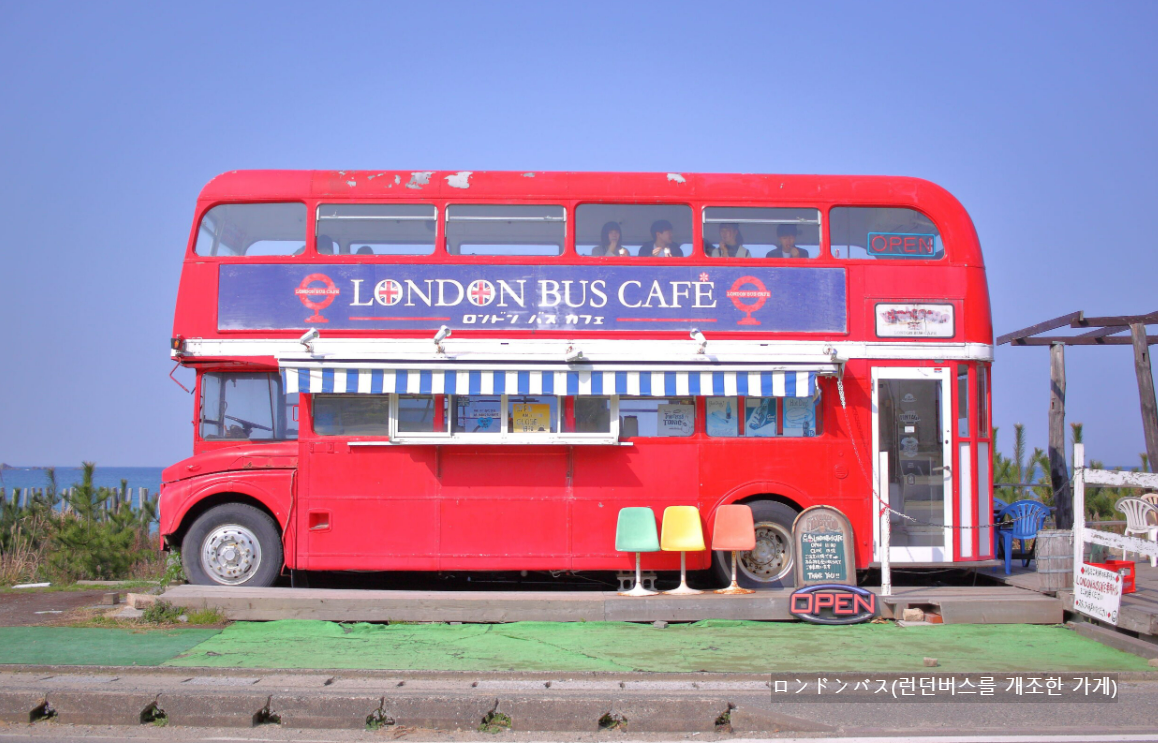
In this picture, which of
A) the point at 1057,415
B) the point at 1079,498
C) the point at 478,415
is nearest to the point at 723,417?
the point at 478,415

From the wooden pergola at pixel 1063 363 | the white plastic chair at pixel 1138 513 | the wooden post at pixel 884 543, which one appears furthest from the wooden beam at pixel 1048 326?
the wooden post at pixel 884 543

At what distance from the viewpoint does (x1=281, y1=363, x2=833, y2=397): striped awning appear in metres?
8.74

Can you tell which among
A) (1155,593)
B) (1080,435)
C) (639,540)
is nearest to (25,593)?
(639,540)

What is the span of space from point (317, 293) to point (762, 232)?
4.66 metres

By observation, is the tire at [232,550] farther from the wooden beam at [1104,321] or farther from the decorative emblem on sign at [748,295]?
the wooden beam at [1104,321]

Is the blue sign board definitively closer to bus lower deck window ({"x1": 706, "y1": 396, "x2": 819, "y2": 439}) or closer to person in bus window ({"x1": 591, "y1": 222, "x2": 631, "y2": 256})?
person in bus window ({"x1": 591, "y1": 222, "x2": 631, "y2": 256})

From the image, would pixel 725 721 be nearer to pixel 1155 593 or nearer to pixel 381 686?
pixel 381 686

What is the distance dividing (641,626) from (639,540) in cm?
87

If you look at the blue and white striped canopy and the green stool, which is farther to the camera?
the blue and white striped canopy

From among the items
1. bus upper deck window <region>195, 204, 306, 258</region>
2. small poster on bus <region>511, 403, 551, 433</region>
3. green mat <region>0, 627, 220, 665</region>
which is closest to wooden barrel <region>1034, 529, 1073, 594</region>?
small poster on bus <region>511, 403, 551, 433</region>

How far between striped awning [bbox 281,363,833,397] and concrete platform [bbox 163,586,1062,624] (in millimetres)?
1988

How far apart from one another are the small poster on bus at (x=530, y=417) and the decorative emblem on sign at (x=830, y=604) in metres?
2.96

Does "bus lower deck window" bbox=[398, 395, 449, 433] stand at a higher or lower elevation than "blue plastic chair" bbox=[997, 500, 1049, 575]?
higher

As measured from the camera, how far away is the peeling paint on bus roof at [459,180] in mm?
9211
